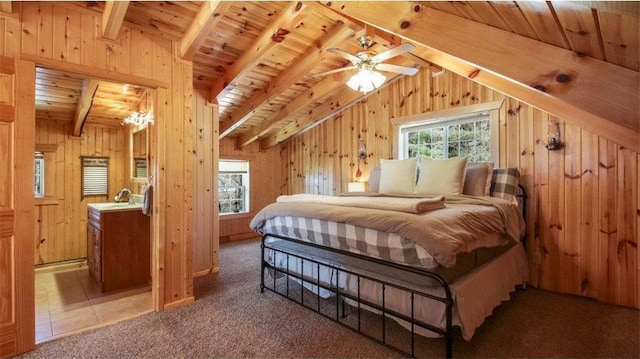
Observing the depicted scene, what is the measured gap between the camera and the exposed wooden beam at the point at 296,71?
120 inches

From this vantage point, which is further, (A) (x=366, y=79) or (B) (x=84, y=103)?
(B) (x=84, y=103)

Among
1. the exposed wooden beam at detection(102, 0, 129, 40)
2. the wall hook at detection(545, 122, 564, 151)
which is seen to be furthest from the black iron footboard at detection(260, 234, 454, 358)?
the wall hook at detection(545, 122, 564, 151)

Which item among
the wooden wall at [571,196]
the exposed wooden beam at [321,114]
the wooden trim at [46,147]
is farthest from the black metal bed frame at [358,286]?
the wooden trim at [46,147]

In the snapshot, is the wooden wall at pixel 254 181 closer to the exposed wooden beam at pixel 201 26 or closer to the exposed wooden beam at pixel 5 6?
the exposed wooden beam at pixel 201 26

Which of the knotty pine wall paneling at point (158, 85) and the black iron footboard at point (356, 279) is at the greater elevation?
the knotty pine wall paneling at point (158, 85)

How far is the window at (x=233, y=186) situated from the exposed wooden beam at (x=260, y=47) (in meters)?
2.17

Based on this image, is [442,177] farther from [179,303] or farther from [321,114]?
[179,303]

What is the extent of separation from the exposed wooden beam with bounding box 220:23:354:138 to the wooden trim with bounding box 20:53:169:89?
4.84 ft

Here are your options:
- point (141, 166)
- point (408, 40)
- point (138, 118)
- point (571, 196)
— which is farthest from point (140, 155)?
point (571, 196)

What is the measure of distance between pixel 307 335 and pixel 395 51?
224 cm

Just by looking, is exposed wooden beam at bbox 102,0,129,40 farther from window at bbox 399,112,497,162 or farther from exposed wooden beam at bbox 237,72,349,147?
window at bbox 399,112,497,162

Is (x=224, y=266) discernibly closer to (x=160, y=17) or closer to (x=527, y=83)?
(x=160, y=17)

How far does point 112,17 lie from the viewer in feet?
6.89

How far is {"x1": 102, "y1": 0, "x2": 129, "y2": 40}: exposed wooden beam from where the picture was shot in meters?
2.02
